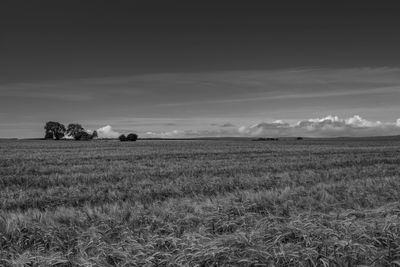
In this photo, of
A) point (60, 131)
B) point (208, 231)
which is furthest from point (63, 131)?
point (208, 231)

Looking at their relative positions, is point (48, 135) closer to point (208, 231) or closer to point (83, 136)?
point (83, 136)

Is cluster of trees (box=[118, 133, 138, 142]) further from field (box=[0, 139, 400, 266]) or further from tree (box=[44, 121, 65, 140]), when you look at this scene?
field (box=[0, 139, 400, 266])

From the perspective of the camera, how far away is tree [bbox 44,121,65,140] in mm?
137000

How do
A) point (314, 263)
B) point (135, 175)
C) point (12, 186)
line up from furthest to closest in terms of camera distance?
point (135, 175) → point (12, 186) → point (314, 263)

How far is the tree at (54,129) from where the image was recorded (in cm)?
13700

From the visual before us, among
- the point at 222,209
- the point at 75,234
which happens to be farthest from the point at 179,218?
the point at 75,234

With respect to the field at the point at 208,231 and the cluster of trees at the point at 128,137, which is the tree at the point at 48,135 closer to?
the cluster of trees at the point at 128,137

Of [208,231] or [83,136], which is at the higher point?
[83,136]

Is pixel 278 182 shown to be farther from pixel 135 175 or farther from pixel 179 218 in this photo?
pixel 179 218

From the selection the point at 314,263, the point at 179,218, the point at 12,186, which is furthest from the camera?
the point at 12,186

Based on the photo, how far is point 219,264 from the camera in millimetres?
4582

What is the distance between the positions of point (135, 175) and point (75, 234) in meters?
9.89

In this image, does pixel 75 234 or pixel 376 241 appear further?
pixel 75 234

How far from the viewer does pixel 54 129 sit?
137500 mm
